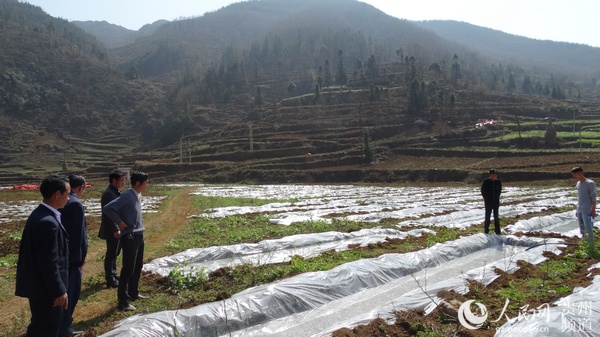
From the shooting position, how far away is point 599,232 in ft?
42.3

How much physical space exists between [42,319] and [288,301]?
3514 millimetres

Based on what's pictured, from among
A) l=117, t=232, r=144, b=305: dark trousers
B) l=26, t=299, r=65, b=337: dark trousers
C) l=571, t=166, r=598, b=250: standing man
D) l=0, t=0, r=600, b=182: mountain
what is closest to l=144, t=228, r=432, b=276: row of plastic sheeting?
l=117, t=232, r=144, b=305: dark trousers

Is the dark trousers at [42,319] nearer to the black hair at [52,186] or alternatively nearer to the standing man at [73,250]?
the black hair at [52,186]

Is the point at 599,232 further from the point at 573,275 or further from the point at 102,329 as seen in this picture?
the point at 102,329

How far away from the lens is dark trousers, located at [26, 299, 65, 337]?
14.1 ft

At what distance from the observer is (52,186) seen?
457cm

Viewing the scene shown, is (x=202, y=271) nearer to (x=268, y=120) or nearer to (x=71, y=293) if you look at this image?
(x=71, y=293)

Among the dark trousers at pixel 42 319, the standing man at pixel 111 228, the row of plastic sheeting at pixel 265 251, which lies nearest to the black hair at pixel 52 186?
the dark trousers at pixel 42 319

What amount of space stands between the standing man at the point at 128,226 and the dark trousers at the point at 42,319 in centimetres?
216

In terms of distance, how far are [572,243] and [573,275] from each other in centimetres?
326

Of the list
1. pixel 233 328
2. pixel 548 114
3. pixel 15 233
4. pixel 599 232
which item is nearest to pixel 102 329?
pixel 233 328

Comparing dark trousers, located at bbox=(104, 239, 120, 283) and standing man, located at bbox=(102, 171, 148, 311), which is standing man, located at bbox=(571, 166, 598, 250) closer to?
standing man, located at bbox=(102, 171, 148, 311)

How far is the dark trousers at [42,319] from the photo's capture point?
4297mm

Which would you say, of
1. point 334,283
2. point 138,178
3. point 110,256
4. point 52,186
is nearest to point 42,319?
point 52,186
